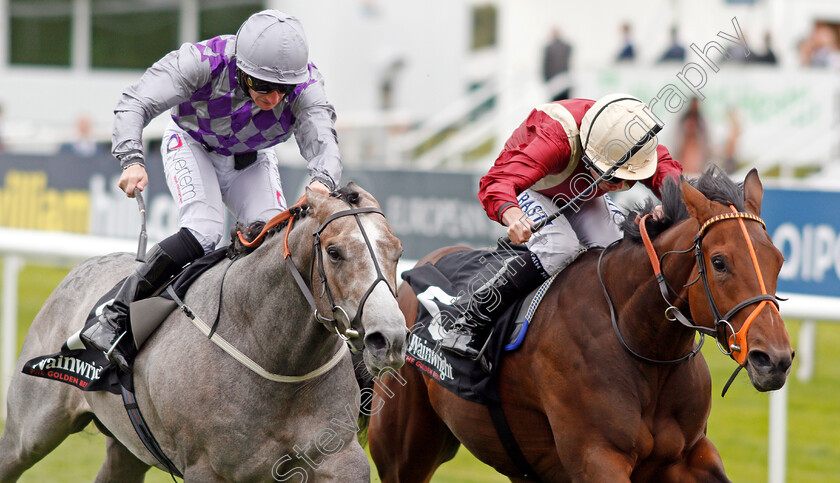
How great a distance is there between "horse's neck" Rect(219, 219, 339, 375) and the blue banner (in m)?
4.34

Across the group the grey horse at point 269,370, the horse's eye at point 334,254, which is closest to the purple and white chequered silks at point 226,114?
the grey horse at point 269,370

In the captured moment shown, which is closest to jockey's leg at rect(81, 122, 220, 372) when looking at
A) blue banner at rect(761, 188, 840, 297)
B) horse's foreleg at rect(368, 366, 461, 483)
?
horse's foreleg at rect(368, 366, 461, 483)

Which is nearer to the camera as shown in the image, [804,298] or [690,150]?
[804,298]

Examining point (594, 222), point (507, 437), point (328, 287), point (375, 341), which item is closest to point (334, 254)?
point (328, 287)

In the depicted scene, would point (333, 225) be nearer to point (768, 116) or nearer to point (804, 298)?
point (804, 298)

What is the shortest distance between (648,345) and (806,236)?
4.02 metres

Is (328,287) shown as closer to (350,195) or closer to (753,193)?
(350,195)

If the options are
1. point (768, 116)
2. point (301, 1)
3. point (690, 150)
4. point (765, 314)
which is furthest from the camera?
point (301, 1)

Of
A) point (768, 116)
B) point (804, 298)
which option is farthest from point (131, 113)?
point (768, 116)

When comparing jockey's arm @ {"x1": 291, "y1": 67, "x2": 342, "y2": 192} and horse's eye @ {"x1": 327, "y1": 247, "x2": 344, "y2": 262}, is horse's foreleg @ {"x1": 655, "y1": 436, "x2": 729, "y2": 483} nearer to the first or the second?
horse's eye @ {"x1": 327, "y1": 247, "x2": 344, "y2": 262}

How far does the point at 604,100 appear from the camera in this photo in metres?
4.14

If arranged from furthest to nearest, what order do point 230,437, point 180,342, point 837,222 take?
point 837,222, point 180,342, point 230,437

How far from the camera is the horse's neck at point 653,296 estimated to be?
12.1 feet

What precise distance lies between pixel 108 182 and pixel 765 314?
8.70m
